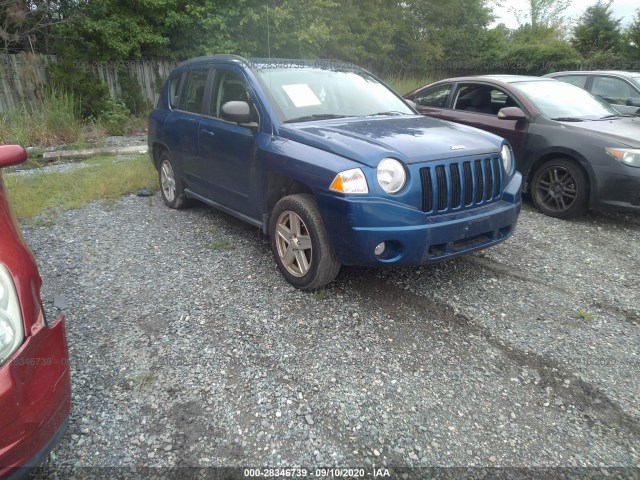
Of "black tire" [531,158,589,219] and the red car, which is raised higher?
the red car

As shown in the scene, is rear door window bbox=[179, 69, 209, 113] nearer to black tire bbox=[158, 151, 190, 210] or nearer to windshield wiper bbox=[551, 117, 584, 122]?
black tire bbox=[158, 151, 190, 210]

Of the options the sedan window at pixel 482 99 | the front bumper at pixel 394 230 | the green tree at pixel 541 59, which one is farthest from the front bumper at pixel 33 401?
the green tree at pixel 541 59

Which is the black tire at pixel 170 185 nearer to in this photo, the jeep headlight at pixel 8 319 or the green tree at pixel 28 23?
the jeep headlight at pixel 8 319

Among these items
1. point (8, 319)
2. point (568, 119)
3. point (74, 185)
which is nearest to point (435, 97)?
point (568, 119)

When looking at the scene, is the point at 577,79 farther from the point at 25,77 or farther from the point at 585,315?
the point at 25,77

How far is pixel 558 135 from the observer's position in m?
5.52

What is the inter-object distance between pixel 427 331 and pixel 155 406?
177 cm

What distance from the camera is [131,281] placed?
390 centimetres

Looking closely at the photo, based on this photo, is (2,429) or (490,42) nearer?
(2,429)

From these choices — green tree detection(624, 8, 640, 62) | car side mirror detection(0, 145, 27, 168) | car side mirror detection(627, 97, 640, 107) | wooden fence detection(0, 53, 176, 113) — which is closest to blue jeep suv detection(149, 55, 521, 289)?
car side mirror detection(0, 145, 27, 168)

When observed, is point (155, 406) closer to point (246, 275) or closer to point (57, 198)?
point (246, 275)

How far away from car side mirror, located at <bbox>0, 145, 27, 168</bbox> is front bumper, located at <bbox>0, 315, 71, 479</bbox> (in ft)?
3.17

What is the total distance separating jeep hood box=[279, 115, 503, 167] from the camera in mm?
3248

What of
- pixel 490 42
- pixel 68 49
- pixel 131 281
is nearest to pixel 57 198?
pixel 131 281
